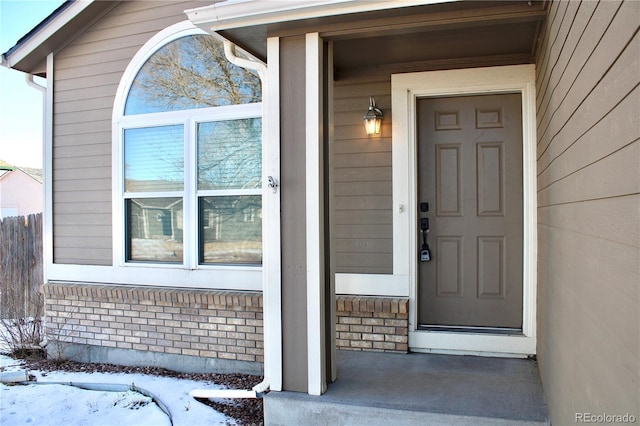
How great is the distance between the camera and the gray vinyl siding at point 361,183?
3.84 meters

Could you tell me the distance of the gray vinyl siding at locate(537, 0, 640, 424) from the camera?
43.3 inches

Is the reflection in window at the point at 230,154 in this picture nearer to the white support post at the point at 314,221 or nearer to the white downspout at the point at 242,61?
the white downspout at the point at 242,61

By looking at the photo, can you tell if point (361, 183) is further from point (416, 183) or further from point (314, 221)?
point (314, 221)

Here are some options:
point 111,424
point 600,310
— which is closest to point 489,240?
point 600,310

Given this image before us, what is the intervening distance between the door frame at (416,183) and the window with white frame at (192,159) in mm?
1288

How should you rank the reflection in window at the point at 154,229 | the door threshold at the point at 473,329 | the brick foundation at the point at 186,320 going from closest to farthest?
the door threshold at the point at 473,329 → the brick foundation at the point at 186,320 → the reflection in window at the point at 154,229

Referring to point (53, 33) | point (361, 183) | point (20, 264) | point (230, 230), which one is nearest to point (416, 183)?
point (361, 183)

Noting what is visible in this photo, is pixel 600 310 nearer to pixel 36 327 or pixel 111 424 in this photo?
pixel 111 424

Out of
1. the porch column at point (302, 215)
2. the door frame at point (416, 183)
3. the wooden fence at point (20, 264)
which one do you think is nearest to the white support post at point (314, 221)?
the porch column at point (302, 215)

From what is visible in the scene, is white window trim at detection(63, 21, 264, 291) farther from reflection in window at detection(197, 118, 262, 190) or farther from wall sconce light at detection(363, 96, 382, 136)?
A: wall sconce light at detection(363, 96, 382, 136)

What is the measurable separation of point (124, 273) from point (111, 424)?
1.65m

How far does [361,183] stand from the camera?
3.92 metres

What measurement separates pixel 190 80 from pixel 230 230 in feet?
5.02

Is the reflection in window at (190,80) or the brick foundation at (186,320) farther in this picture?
the reflection in window at (190,80)
